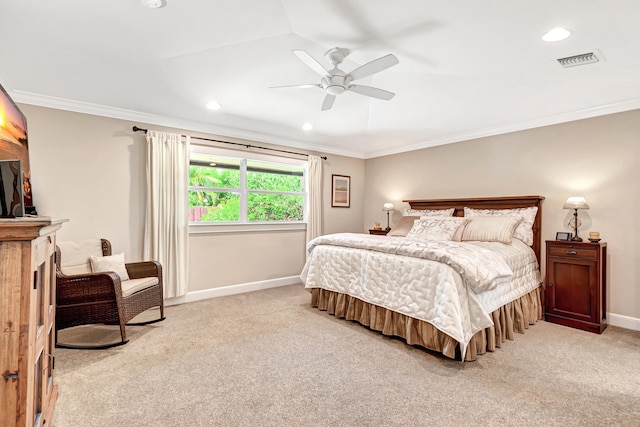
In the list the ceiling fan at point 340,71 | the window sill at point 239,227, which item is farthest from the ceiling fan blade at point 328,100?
the window sill at point 239,227

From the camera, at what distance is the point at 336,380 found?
2.28 metres

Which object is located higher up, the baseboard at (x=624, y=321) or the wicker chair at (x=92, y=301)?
the wicker chair at (x=92, y=301)

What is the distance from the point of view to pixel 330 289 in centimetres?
371

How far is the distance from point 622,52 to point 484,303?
7.08 feet

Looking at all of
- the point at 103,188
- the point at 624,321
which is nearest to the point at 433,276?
the point at 624,321

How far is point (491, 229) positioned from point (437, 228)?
60 cm

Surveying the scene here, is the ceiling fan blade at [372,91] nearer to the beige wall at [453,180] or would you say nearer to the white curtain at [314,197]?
the beige wall at [453,180]

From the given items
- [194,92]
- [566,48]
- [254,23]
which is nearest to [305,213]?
[194,92]

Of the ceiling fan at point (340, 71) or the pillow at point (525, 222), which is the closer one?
the ceiling fan at point (340, 71)

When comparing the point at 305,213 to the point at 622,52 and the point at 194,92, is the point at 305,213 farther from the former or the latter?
the point at 622,52

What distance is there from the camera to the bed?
2561mm

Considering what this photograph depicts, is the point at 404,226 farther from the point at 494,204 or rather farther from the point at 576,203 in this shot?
the point at 576,203

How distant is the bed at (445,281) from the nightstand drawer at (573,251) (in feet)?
0.81

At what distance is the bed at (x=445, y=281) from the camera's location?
256 cm
